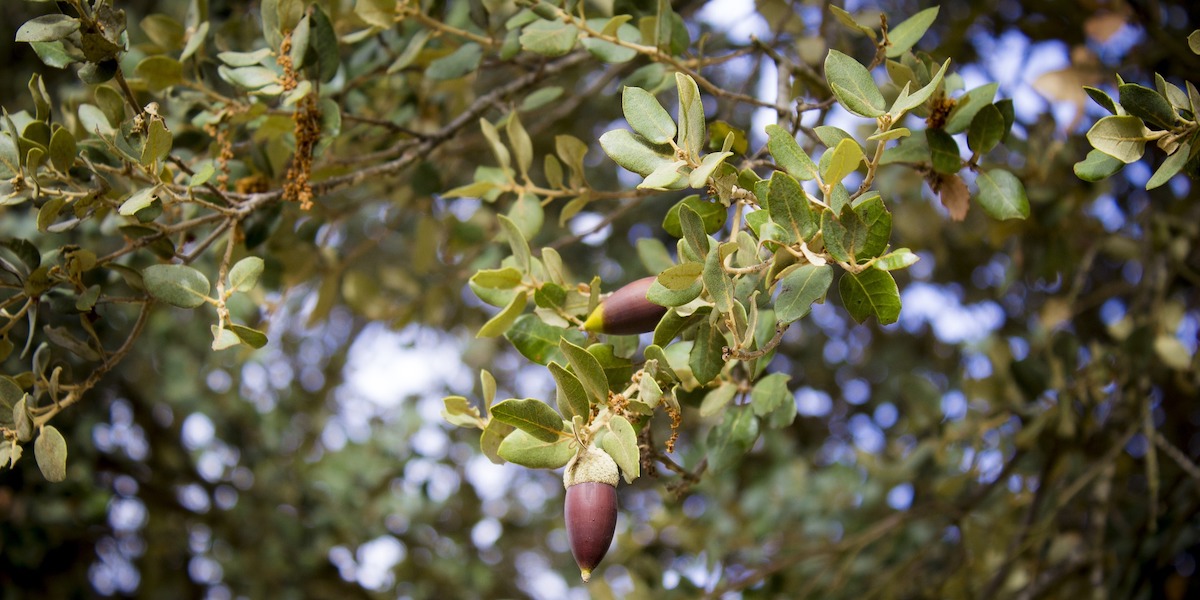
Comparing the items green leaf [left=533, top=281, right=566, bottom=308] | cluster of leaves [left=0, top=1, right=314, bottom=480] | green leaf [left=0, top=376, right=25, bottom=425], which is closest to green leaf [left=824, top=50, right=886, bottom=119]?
green leaf [left=533, top=281, right=566, bottom=308]

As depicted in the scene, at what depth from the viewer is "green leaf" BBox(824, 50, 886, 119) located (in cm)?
80

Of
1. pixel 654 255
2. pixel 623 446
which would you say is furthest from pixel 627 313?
pixel 654 255

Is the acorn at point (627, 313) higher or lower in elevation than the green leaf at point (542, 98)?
higher

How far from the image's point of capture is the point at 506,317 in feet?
3.08

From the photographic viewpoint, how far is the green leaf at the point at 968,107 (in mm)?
959

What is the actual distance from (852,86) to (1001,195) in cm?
27

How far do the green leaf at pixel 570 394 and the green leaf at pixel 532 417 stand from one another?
12 millimetres

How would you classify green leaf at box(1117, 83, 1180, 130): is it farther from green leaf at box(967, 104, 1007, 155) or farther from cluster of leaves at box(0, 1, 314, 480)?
cluster of leaves at box(0, 1, 314, 480)

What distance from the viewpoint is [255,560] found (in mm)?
2596

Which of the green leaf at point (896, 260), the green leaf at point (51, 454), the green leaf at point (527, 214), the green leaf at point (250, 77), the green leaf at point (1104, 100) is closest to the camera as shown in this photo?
the green leaf at point (896, 260)

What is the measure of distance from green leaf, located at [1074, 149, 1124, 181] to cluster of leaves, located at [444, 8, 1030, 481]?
11cm

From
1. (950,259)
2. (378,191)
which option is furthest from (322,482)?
(950,259)

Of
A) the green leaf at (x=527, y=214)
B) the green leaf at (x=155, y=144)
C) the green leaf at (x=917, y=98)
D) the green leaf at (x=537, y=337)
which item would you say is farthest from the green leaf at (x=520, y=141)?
the green leaf at (x=917, y=98)

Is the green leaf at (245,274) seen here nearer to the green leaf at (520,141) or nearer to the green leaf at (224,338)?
the green leaf at (224,338)
